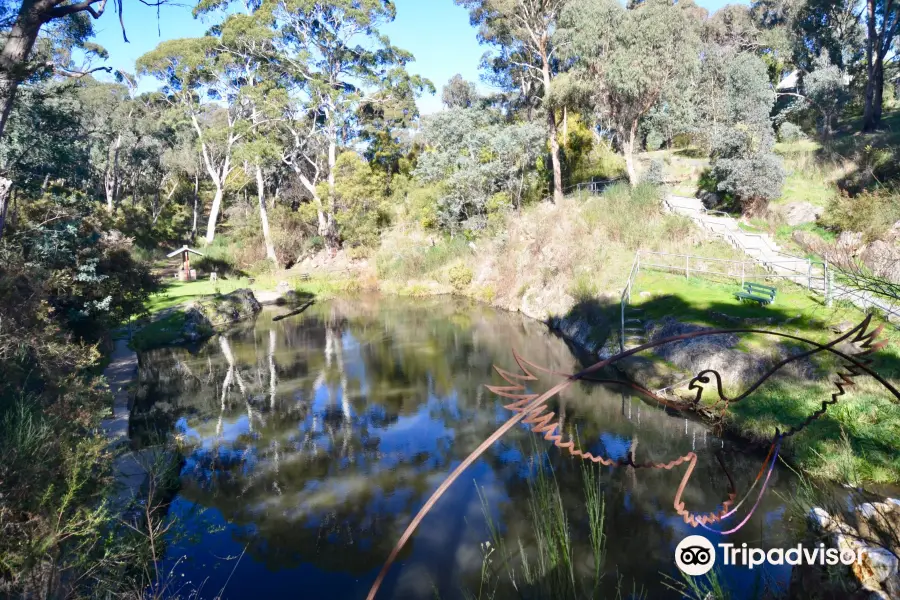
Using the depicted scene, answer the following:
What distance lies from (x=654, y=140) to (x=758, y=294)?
30.4 meters

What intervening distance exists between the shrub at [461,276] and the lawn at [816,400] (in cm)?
1450

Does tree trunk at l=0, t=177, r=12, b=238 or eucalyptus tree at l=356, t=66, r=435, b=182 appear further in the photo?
eucalyptus tree at l=356, t=66, r=435, b=182

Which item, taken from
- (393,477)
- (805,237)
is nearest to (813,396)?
(393,477)

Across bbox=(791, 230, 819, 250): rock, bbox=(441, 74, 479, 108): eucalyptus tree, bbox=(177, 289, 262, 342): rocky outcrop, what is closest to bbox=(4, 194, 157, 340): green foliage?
bbox=(177, 289, 262, 342): rocky outcrop

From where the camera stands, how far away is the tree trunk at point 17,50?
5605mm

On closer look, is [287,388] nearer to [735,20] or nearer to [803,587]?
[803,587]

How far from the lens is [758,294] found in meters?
13.2

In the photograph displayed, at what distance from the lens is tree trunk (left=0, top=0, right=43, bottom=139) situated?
18.4 feet

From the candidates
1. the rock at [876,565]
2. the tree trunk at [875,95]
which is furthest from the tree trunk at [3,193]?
the tree trunk at [875,95]

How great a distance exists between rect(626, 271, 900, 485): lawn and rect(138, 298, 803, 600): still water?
0.74 metres

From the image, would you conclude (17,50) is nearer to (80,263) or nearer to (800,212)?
(80,263)

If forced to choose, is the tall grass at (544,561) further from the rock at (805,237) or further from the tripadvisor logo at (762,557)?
the rock at (805,237)

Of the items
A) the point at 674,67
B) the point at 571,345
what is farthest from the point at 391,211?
the point at 571,345

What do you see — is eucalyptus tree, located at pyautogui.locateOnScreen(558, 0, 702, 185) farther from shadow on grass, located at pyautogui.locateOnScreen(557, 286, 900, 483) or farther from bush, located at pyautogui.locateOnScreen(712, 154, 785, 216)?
shadow on grass, located at pyautogui.locateOnScreen(557, 286, 900, 483)
